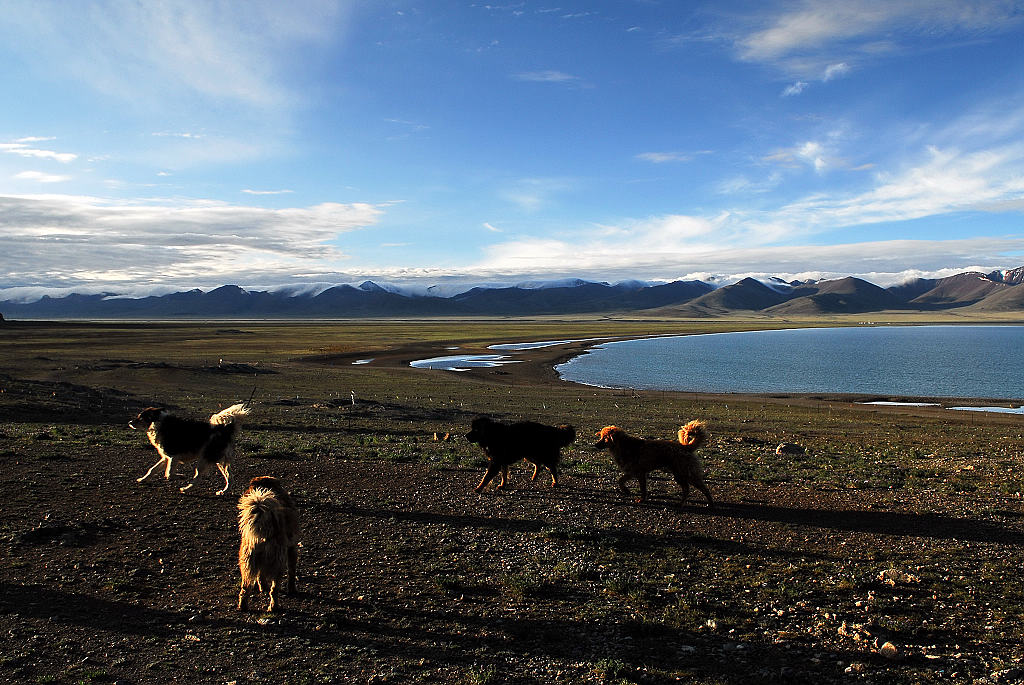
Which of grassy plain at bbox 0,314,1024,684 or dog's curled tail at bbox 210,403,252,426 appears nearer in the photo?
grassy plain at bbox 0,314,1024,684

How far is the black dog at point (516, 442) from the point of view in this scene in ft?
41.8

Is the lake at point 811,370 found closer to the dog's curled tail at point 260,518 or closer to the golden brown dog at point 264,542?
the golden brown dog at point 264,542

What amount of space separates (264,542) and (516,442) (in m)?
6.42

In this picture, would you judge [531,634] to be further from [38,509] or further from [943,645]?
[38,509]

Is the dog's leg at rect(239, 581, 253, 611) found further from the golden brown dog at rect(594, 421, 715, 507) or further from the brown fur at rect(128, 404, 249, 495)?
the golden brown dog at rect(594, 421, 715, 507)

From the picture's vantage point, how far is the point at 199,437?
12.1 m

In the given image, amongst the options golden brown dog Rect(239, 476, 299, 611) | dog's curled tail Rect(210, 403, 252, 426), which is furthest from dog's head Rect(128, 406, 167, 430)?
golden brown dog Rect(239, 476, 299, 611)

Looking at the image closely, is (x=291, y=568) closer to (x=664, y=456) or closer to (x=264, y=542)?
(x=264, y=542)

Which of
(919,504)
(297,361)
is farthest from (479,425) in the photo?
(297,361)

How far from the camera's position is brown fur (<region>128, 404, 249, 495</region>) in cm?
1199

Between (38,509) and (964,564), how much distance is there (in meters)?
14.6

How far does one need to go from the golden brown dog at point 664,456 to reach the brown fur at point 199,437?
712 centimetres

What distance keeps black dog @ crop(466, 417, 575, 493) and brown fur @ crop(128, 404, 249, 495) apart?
180 inches

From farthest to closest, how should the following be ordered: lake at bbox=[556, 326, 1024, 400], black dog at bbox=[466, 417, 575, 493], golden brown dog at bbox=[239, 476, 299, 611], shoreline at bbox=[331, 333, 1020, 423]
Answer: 1. lake at bbox=[556, 326, 1024, 400]
2. shoreline at bbox=[331, 333, 1020, 423]
3. black dog at bbox=[466, 417, 575, 493]
4. golden brown dog at bbox=[239, 476, 299, 611]
